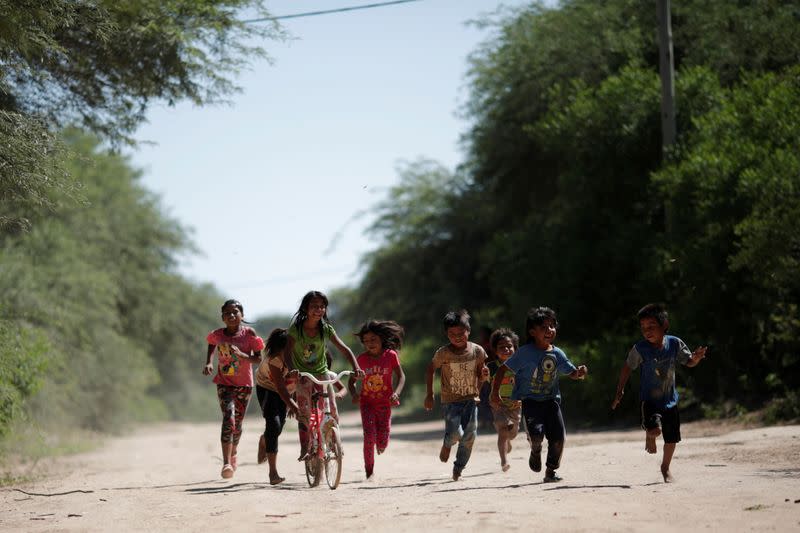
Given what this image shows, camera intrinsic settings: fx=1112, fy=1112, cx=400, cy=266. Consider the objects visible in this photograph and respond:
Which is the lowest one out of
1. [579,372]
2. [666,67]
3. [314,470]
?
[314,470]

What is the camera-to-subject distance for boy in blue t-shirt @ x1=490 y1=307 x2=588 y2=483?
11.0 metres

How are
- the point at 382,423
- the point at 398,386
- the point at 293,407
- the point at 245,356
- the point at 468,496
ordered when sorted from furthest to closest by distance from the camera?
the point at 245,356 < the point at 382,423 < the point at 398,386 < the point at 293,407 < the point at 468,496

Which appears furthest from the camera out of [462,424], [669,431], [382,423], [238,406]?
[238,406]

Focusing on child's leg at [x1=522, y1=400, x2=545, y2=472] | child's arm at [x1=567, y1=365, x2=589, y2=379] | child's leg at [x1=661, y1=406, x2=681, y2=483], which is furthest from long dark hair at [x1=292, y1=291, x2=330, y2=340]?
child's leg at [x1=661, y1=406, x2=681, y2=483]

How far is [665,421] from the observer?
10.6 meters

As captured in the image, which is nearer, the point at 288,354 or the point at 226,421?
the point at 288,354

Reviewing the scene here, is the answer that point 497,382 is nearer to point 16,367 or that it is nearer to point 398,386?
point 398,386

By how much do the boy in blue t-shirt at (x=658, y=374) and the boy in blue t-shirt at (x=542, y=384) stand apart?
2.26 ft

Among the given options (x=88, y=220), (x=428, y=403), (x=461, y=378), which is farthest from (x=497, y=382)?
(x=88, y=220)

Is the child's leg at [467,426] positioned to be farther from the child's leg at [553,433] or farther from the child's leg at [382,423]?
the child's leg at [553,433]

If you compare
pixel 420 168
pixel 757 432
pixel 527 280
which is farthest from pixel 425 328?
pixel 757 432

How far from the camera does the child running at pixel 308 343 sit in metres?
11.7

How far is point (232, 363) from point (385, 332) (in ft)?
6.48

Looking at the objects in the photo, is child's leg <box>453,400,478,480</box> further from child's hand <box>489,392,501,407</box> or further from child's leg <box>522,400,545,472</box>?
child's leg <box>522,400,545,472</box>
